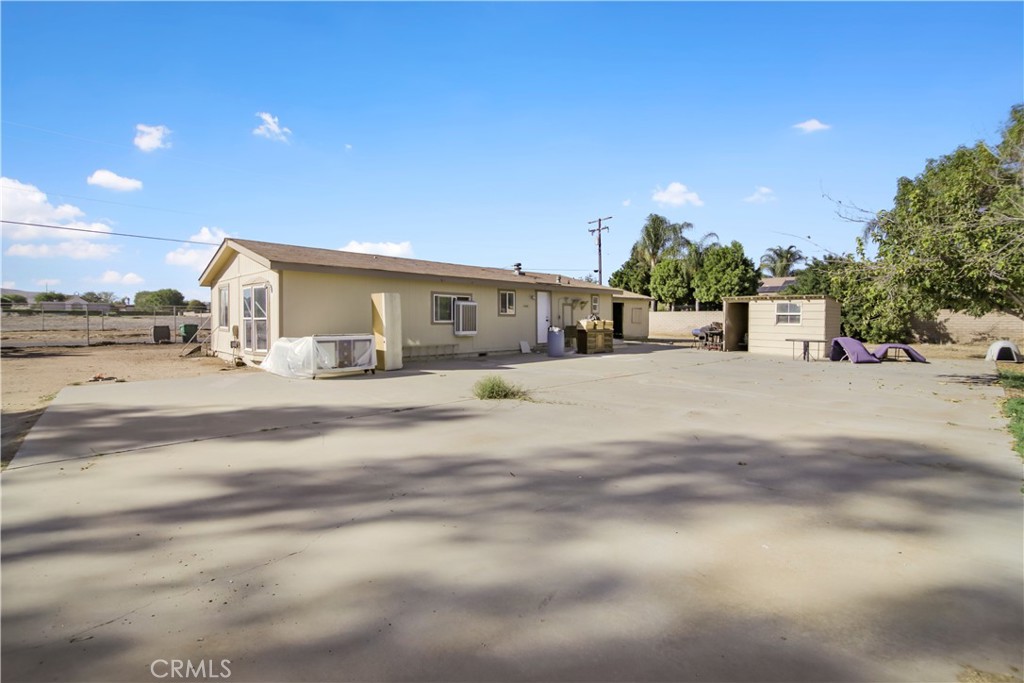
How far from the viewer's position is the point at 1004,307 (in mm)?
11234

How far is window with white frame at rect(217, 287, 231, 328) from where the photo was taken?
16.7 m

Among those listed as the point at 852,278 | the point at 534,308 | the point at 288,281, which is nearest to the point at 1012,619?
the point at 852,278

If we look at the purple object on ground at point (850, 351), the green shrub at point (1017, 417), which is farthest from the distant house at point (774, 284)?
the green shrub at point (1017, 417)

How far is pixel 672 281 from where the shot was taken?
127 feet

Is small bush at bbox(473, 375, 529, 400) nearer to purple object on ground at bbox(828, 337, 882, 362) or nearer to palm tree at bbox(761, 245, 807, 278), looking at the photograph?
purple object on ground at bbox(828, 337, 882, 362)

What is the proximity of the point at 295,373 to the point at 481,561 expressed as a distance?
9970mm

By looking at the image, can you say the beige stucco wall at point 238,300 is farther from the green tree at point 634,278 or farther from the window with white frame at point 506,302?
the green tree at point 634,278

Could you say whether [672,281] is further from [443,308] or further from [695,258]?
[443,308]

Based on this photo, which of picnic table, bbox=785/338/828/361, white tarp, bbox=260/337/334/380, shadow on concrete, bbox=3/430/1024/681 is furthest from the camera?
picnic table, bbox=785/338/828/361

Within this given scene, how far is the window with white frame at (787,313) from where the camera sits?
19578mm

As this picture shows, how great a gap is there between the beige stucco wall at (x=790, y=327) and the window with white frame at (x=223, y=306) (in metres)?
19.7

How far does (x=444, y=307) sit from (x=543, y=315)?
5542mm

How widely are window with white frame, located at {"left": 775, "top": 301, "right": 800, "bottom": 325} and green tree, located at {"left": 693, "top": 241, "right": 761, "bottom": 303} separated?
1491 centimetres

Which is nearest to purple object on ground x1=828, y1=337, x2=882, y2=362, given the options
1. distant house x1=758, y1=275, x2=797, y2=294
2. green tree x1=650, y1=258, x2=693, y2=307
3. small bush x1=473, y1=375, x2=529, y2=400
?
small bush x1=473, y1=375, x2=529, y2=400
